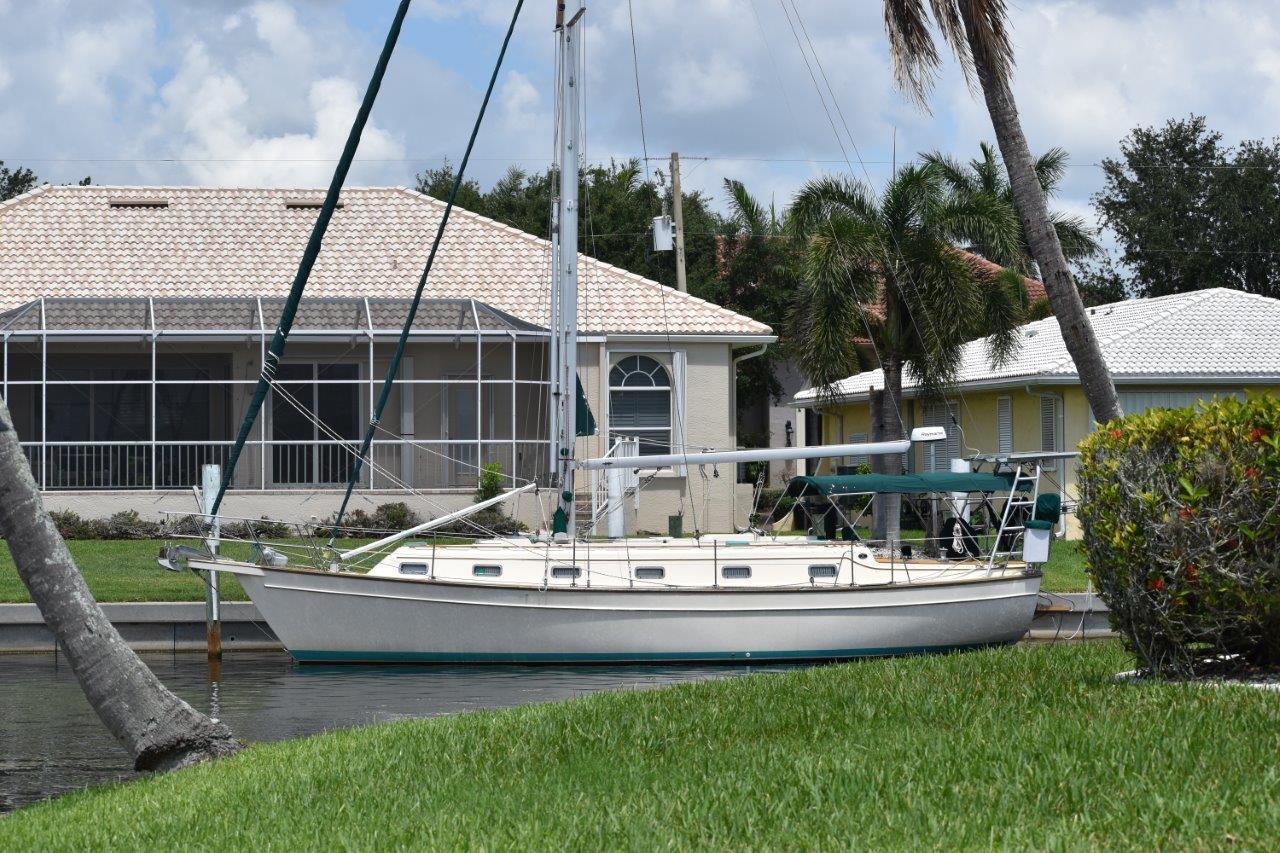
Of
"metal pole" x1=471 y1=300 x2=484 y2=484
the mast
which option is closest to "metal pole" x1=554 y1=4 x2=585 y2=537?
the mast

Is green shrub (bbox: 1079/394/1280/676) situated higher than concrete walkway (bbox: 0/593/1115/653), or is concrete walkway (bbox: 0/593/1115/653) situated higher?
green shrub (bbox: 1079/394/1280/676)

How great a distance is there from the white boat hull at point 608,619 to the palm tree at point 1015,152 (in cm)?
427

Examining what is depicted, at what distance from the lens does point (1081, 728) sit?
7.52m

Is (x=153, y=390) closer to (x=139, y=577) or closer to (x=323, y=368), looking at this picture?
(x=323, y=368)

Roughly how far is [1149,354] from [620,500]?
13483mm

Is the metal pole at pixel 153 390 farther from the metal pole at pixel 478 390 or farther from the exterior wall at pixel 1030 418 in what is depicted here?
the exterior wall at pixel 1030 418

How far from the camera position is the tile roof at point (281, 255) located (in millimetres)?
30422

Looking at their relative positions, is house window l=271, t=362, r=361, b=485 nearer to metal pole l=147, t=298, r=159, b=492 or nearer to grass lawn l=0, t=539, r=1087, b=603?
metal pole l=147, t=298, r=159, b=492

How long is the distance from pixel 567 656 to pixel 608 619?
2.15 ft

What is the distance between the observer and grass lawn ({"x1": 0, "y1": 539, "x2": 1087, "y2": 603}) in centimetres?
1907

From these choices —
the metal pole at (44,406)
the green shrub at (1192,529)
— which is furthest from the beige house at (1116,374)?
the green shrub at (1192,529)

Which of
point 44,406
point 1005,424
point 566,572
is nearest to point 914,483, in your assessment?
point 566,572

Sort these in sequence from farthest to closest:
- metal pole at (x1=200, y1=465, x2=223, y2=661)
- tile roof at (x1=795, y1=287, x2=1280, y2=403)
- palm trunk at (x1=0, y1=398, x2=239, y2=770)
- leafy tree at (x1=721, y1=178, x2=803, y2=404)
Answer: leafy tree at (x1=721, y1=178, x2=803, y2=404) < tile roof at (x1=795, y1=287, x2=1280, y2=403) < metal pole at (x1=200, y1=465, x2=223, y2=661) < palm trunk at (x1=0, y1=398, x2=239, y2=770)

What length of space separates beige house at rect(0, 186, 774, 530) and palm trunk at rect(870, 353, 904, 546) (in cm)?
269
